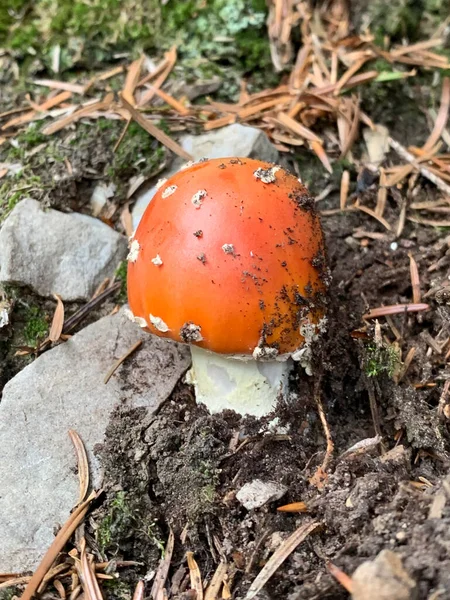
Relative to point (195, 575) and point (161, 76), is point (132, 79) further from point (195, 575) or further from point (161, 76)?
point (195, 575)

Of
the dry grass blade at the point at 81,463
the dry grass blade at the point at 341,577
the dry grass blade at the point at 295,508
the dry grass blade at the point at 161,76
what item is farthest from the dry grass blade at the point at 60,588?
the dry grass blade at the point at 161,76

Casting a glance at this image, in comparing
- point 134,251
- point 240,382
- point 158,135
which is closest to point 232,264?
point 134,251

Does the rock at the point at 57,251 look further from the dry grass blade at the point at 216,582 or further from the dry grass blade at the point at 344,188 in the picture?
the dry grass blade at the point at 216,582

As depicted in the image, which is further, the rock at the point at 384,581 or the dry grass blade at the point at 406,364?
the dry grass blade at the point at 406,364

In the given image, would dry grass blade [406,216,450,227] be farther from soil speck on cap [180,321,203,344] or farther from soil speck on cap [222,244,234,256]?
soil speck on cap [180,321,203,344]

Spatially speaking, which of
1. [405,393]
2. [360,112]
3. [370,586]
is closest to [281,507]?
[370,586]

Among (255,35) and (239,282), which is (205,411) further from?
(255,35)
